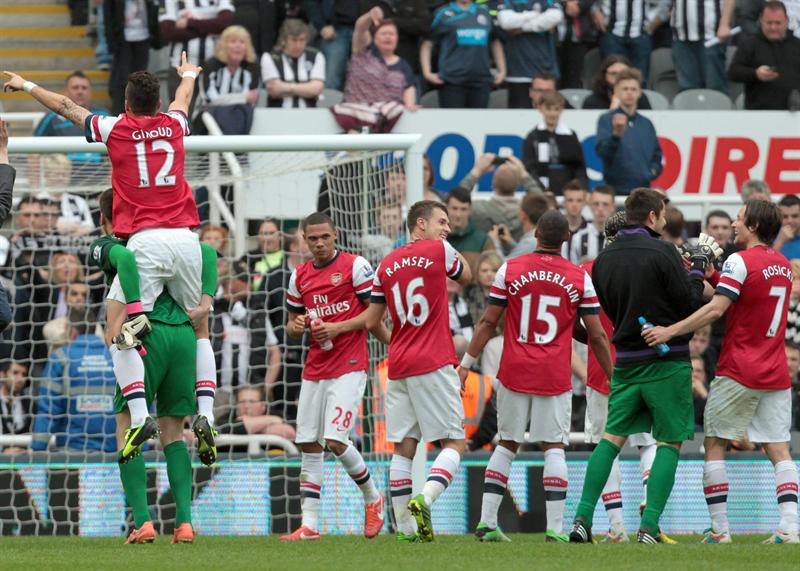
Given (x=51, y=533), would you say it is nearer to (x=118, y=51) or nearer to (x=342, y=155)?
(x=342, y=155)

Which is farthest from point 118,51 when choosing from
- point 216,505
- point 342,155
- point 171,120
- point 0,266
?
point 171,120

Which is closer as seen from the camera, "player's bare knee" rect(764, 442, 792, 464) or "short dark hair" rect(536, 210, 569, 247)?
"short dark hair" rect(536, 210, 569, 247)

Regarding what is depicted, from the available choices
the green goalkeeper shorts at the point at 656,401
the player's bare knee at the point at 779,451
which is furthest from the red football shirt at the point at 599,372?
the player's bare knee at the point at 779,451

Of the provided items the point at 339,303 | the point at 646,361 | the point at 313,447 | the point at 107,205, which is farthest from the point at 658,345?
the point at 107,205

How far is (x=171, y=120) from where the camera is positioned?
29.6ft

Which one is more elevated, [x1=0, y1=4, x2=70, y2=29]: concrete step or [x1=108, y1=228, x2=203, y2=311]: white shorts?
[x1=0, y1=4, x2=70, y2=29]: concrete step

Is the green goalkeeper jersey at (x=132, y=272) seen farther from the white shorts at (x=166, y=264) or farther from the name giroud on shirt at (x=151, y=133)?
the name giroud on shirt at (x=151, y=133)

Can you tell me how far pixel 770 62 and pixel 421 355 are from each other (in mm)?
9063

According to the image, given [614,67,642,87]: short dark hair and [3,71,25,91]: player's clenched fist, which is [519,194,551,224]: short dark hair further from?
[3,71,25,91]: player's clenched fist

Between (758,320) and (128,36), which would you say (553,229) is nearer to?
(758,320)

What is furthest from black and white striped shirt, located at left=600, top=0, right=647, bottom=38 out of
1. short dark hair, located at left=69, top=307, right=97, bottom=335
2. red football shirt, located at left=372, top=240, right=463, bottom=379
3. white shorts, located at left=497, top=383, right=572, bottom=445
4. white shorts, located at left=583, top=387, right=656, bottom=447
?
white shorts, located at left=497, top=383, right=572, bottom=445

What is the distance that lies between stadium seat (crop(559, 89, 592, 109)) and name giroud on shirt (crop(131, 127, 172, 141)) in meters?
8.66

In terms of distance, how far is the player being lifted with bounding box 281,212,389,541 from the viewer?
33.4 feet

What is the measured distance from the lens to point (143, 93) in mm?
8930
